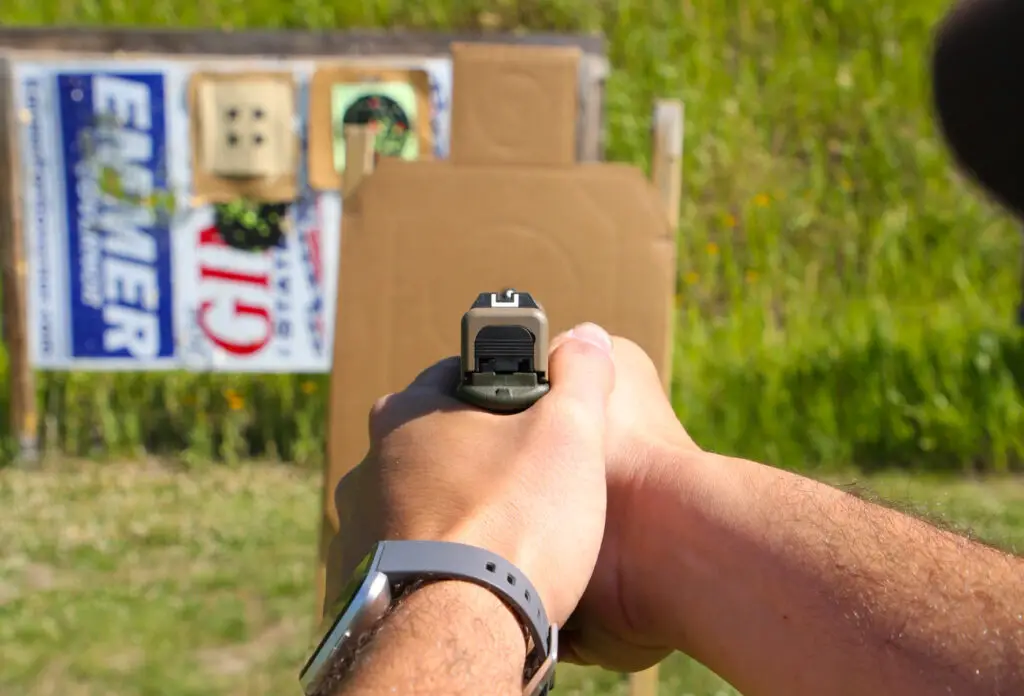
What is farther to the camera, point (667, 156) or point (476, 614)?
point (667, 156)

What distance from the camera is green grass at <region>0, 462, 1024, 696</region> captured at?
203 centimetres

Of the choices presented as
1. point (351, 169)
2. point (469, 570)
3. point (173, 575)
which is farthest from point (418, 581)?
point (173, 575)

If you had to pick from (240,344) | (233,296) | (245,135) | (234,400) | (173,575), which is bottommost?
(173,575)

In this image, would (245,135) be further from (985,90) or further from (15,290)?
(985,90)

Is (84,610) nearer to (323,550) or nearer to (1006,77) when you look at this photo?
(323,550)

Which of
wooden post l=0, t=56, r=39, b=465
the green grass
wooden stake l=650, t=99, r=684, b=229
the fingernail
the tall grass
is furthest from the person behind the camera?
the tall grass

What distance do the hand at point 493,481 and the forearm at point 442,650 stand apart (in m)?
0.06

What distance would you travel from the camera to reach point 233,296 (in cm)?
325

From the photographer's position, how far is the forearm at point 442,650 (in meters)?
0.66

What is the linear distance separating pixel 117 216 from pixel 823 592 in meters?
2.94

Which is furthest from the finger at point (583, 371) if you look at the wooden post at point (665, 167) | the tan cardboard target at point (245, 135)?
the tan cardboard target at point (245, 135)

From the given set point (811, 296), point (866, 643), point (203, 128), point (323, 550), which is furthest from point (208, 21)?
point (866, 643)

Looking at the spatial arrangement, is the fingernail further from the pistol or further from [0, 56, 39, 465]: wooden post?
[0, 56, 39, 465]: wooden post

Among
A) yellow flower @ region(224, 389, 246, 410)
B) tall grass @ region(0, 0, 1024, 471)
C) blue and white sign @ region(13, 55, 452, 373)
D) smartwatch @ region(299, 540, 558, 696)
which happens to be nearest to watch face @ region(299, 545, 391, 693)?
smartwatch @ region(299, 540, 558, 696)
